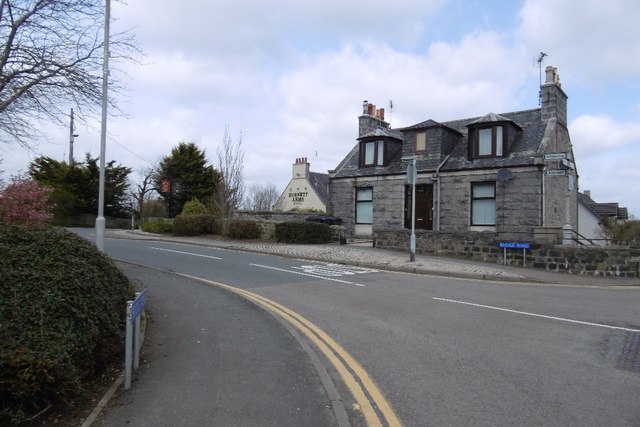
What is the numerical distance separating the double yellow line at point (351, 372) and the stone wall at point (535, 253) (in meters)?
11.2

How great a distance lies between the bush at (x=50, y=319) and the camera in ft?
12.5

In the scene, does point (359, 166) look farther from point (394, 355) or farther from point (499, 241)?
point (394, 355)

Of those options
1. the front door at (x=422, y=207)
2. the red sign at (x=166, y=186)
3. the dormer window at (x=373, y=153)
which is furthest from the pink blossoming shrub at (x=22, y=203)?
the red sign at (x=166, y=186)

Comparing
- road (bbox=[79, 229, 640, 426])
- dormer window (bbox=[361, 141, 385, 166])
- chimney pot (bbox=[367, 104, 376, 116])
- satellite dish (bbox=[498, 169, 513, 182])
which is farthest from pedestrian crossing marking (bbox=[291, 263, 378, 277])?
chimney pot (bbox=[367, 104, 376, 116])

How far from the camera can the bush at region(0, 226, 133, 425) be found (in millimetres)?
3795

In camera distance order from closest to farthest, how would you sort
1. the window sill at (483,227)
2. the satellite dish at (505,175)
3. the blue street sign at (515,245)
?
the blue street sign at (515,245)
the satellite dish at (505,175)
the window sill at (483,227)

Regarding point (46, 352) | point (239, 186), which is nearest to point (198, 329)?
point (46, 352)

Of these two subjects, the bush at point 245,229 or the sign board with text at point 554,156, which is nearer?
the sign board with text at point 554,156

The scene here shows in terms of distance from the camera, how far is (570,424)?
4238mm

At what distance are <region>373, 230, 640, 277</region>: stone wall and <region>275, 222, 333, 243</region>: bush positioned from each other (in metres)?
3.94

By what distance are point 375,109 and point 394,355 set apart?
25187 millimetres

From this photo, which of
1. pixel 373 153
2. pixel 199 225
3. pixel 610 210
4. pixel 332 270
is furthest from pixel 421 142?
pixel 610 210

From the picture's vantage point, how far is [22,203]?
986cm

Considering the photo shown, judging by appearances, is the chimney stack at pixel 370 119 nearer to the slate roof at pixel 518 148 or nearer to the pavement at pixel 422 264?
the slate roof at pixel 518 148
